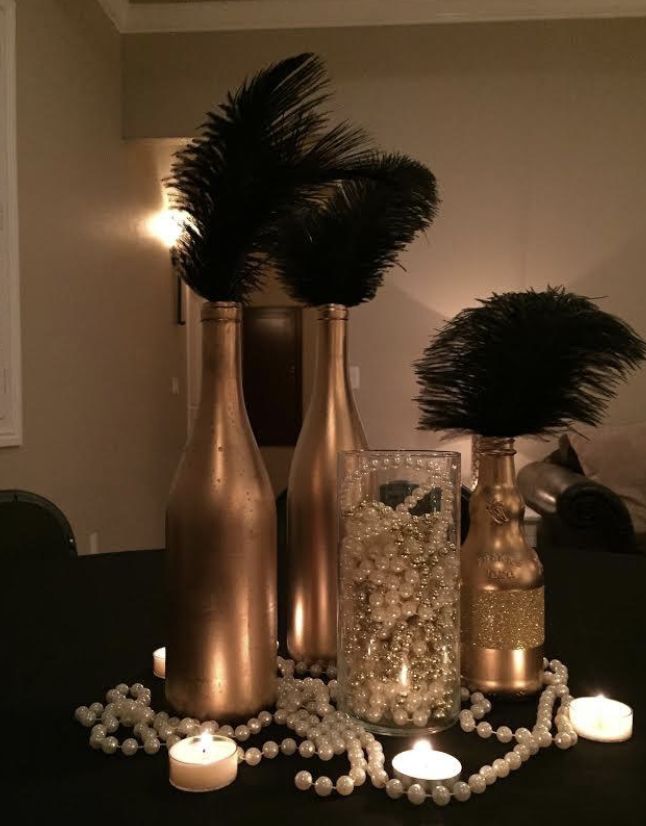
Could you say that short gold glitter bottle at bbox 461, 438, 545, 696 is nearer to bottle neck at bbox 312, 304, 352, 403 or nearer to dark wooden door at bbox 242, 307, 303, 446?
bottle neck at bbox 312, 304, 352, 403

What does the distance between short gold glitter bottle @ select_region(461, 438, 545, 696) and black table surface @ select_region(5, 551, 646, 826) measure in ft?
0.10

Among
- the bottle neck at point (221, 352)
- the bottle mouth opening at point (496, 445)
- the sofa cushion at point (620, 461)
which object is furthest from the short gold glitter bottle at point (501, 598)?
the sofa cushion at point (620, 461)

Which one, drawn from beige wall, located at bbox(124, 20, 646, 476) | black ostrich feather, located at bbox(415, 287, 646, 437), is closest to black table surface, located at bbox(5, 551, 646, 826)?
black ostrich feather, located at bbox(415, 287, 646, 437)

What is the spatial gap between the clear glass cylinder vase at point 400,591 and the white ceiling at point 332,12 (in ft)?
11.0

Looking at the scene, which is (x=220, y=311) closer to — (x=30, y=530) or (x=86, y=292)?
(x=30, y=530)

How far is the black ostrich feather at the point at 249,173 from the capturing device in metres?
0.59

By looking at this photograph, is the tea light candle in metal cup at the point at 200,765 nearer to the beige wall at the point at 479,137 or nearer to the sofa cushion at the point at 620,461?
the sofa cushion at the point at 620,461

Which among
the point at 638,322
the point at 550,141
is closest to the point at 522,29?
the point at 550,141

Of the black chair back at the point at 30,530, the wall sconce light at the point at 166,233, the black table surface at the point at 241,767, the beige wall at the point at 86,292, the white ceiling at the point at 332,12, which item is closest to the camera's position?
the black table surface at the point at 241,767

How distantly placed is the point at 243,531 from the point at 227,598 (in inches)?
2.2

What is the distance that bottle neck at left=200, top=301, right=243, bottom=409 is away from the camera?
0.61m

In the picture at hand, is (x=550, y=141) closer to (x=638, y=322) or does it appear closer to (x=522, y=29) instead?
(x=522, y=29)

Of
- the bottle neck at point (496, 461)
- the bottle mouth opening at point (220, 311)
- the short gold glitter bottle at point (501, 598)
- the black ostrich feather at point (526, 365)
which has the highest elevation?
the bottle mouth opening at point (220, 311)

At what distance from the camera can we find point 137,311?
356 centimetres
